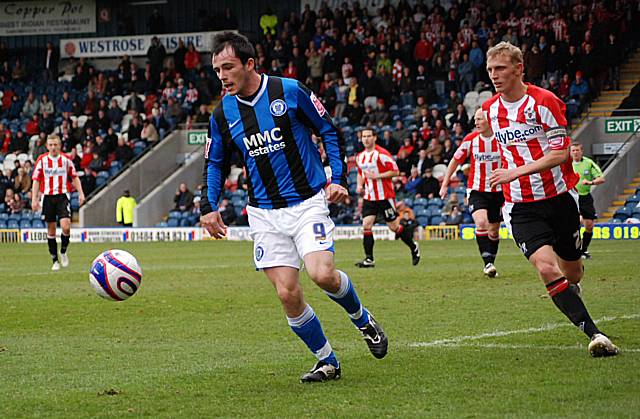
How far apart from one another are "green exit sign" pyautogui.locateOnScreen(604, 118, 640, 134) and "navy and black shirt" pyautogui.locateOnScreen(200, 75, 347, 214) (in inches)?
957

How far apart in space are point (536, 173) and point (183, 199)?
88.8 feet

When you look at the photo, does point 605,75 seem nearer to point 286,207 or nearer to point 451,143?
point 451,143

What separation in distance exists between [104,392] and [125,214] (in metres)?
28.1

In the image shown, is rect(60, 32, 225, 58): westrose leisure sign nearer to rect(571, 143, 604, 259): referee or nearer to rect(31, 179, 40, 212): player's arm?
rect(31, 179, 40, 212): player's arm

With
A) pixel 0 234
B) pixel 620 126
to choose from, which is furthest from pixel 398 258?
pixel 0 234

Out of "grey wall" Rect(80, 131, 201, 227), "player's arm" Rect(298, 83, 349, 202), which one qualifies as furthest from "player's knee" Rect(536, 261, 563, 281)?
"grey wall" Rect(80, 131, 201, 227)

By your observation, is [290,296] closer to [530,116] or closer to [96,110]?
[530,116]

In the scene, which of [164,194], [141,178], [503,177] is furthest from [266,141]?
[141,178]

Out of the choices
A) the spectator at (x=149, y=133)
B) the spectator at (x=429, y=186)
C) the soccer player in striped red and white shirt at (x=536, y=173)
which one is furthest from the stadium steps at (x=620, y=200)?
the soccer player in striped red and white shirt at (x=536, y=173)

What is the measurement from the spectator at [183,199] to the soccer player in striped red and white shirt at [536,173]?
2646cm

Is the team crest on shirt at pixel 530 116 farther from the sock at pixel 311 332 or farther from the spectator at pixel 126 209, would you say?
the spectator at pixel 126 209

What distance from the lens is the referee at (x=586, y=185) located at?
18.7 metres

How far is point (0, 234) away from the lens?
3506 centimetres

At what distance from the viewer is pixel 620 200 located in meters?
29.3
